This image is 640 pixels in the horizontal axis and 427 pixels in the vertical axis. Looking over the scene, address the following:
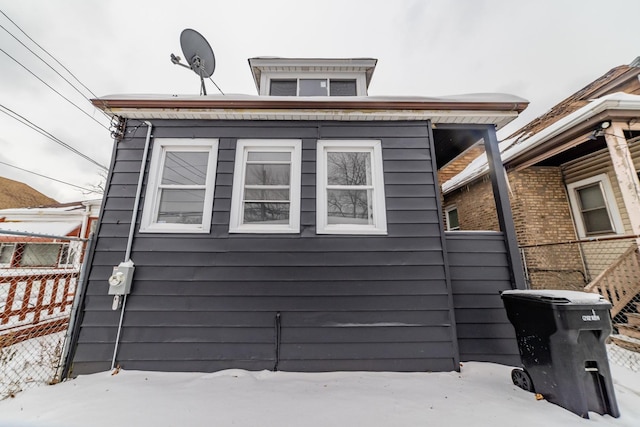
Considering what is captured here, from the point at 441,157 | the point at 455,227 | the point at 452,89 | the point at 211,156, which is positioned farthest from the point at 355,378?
the point at 452,89

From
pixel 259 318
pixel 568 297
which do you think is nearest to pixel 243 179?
pixel 259 318

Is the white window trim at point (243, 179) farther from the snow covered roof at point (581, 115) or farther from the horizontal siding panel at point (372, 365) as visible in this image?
the snow covered roof at point (581, 115)

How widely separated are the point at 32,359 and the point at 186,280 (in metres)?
2.34

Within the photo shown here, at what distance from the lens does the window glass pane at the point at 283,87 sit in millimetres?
5883

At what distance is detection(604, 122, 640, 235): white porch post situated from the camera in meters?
3.45

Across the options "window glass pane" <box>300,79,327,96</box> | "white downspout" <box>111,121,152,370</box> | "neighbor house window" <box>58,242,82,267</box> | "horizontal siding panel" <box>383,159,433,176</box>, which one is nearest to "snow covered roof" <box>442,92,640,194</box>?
"horizontal siding panel" <box>383,159,433,176</box>

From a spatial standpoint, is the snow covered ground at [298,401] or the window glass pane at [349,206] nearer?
the snow covered ground at [298,401]

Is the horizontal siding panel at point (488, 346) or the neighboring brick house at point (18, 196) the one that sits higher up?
the neighboring brick house at point (18, 196)

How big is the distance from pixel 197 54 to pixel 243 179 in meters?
2.93

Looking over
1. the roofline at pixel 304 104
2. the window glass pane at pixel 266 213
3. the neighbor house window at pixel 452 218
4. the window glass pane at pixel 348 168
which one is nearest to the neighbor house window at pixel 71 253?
the roofline at pixel 304 104

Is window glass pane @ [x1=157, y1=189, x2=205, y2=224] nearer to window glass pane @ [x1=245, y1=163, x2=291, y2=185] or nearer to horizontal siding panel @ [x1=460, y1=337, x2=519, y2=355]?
window glass pane @ [x1=245, y1=163, x2=291, y2=185]

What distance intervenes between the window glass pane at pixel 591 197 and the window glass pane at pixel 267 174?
6.75 metres

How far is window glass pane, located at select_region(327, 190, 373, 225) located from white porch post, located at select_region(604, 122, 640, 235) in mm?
3855

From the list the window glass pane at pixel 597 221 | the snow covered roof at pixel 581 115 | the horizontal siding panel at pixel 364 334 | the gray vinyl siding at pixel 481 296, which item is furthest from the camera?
the window glass pane at pixel 597 221
